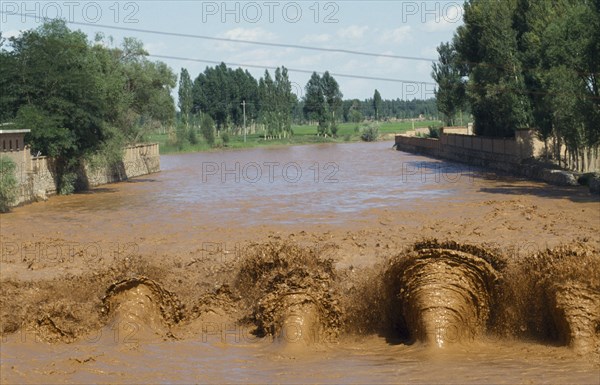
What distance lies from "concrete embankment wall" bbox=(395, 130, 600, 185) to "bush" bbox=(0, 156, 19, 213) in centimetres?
2332

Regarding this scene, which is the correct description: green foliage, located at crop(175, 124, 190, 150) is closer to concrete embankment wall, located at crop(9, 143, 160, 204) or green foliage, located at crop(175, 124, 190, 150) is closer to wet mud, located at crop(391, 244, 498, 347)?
concrete embankment wall, located at crop(9, 143, 160, 204)

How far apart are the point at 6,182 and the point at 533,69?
26524mm

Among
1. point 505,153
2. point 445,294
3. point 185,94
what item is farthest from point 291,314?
point 185,94

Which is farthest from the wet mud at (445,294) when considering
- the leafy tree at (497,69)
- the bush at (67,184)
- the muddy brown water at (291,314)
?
the leafy tree at (497,69)

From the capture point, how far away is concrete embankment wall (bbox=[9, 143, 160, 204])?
37.0 meters

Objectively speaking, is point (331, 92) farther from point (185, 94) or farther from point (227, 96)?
point (185, 94)

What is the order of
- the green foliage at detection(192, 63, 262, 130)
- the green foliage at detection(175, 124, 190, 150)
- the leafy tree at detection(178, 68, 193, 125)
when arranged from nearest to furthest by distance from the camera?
the green foliage at detection(175, 124, 190, 150), the green foliage at detection(192, 63, 262, 130), the leafy tree at detection(178, 68, 193, 125)

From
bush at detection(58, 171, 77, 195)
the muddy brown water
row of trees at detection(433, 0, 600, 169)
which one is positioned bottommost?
the muddy brown water

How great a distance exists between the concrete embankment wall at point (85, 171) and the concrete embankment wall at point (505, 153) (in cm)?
2257

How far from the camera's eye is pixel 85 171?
46.4 m

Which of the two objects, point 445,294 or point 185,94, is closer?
point 445,294

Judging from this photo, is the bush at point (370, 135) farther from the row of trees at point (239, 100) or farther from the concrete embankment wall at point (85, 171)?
the concrete embankment wall at point (85, 171)

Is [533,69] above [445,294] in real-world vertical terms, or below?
above

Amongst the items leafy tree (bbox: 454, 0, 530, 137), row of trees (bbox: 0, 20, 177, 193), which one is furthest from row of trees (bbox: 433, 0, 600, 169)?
row of trees (bbox: 0, 20, 177, 193)
